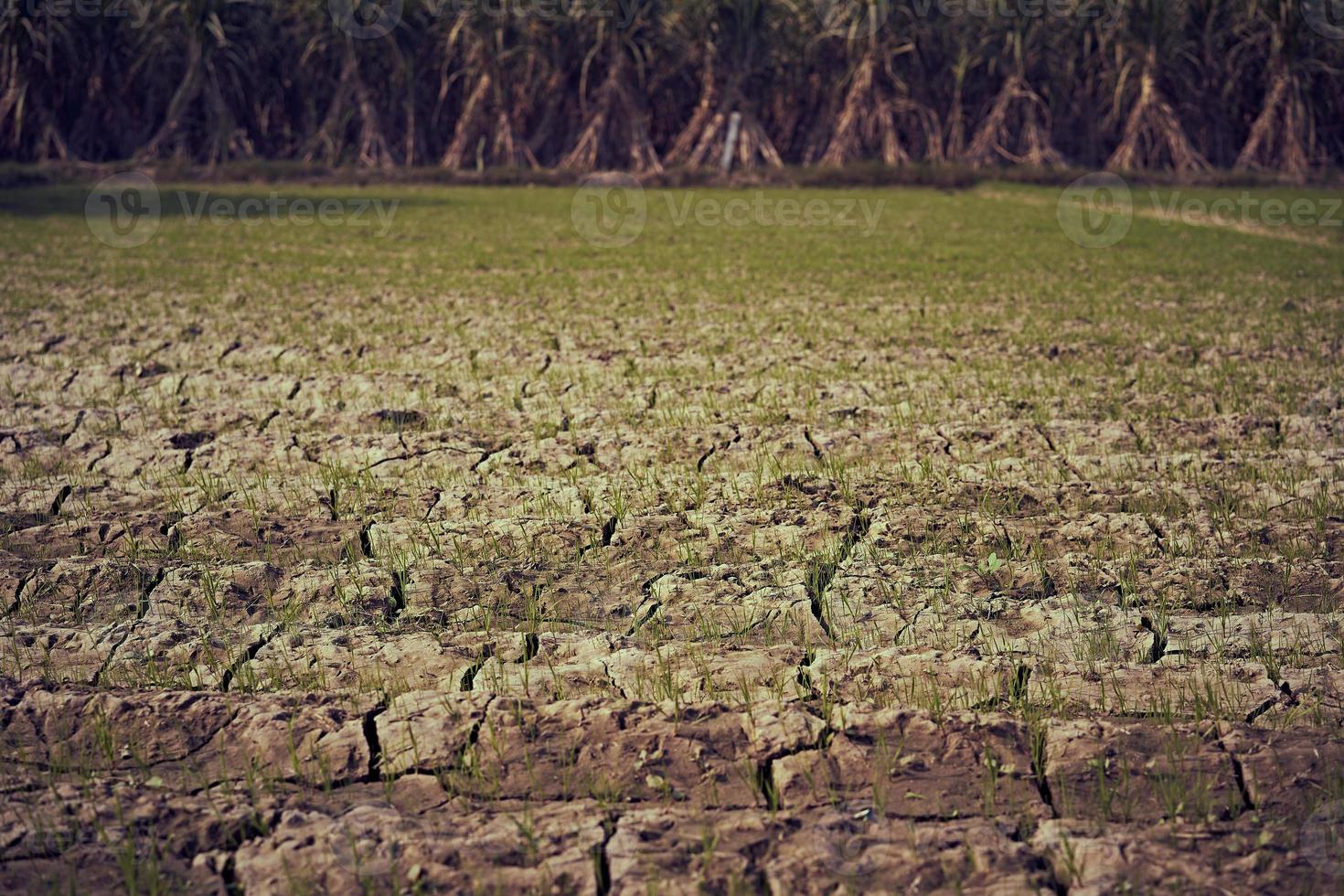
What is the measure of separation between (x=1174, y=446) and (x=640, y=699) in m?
3.48

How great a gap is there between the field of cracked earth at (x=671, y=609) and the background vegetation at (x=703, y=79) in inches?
717

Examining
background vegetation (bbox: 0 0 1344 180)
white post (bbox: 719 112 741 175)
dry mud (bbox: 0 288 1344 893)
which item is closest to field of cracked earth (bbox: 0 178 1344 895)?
dry mud (bbox: 0 288 1344 893)

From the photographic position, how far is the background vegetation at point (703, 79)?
985 inches

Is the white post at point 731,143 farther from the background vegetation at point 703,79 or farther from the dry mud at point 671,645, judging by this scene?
the dry mud at point 671,645

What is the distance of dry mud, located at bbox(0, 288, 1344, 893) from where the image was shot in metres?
2.68

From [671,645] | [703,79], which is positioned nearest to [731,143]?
[703,79]

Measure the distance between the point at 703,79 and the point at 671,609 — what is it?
24.0 m

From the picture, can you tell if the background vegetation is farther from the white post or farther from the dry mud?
the dry mud

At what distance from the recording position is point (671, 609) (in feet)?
13.0

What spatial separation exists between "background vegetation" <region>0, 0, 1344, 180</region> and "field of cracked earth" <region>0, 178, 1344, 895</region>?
1821 centimetres

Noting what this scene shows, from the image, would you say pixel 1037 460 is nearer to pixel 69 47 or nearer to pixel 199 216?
pixel 199 216

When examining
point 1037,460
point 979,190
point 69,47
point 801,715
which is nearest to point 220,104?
point 69,47

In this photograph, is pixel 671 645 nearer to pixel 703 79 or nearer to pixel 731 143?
pixel 731 143

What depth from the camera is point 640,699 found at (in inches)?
132
